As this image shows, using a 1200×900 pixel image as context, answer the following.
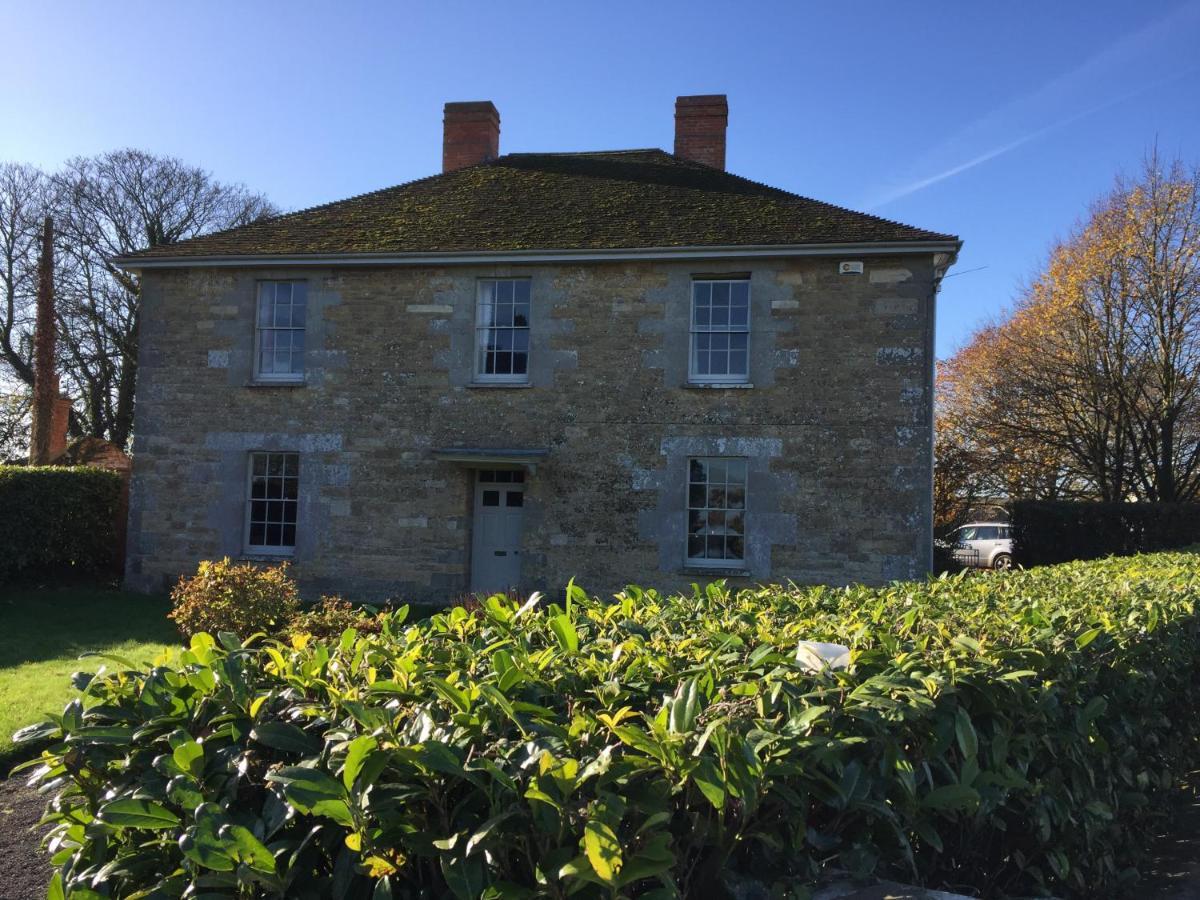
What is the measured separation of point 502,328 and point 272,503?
503 centimetres

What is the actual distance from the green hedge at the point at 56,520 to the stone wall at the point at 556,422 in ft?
4.04

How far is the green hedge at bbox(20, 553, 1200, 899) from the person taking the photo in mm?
2102

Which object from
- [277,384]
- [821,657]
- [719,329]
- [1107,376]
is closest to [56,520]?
[277,384]

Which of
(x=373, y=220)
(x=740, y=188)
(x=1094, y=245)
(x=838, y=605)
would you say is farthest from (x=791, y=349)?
(x=1094, y=245)

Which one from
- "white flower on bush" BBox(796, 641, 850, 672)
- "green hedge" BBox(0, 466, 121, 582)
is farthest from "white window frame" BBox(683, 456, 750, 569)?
"white flower on bush" BBox(796, 641, 850, 672)

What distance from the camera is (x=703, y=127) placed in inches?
747

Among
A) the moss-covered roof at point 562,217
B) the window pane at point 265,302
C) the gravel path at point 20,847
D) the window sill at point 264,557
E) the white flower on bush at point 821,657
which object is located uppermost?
the moss-covered roof at point 562,217

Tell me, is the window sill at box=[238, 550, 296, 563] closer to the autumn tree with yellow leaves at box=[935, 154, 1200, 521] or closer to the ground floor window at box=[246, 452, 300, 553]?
the ground floor window at box=[246, 452, 300, 553]

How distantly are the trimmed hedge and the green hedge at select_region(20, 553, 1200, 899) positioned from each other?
56.8 feet

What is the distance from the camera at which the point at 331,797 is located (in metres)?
2.12

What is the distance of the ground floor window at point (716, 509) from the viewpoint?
14.5 metres

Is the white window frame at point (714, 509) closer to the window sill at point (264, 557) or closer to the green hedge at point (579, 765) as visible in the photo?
the window sill at point (264, 557)

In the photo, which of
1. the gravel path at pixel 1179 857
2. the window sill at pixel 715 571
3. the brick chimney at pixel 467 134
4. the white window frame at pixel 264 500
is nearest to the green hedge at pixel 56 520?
the white window frame at pixel 264 500

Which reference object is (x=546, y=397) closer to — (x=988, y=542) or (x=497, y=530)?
(x=497, y=530)
